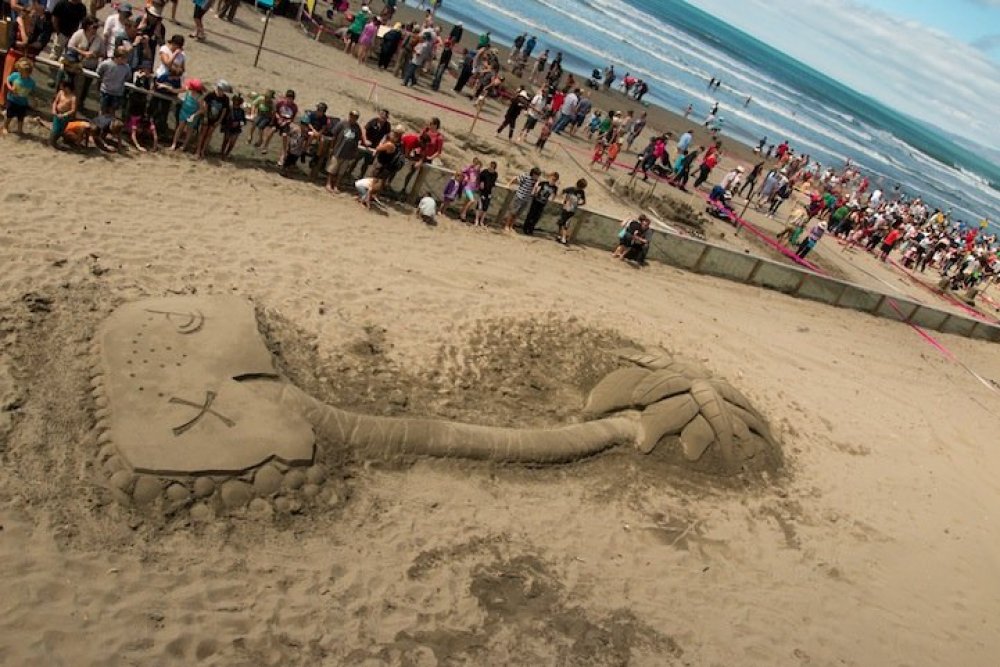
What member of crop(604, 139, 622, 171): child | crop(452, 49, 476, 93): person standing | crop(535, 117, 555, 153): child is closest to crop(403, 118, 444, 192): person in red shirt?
crop(535, 117, 555, 153): child

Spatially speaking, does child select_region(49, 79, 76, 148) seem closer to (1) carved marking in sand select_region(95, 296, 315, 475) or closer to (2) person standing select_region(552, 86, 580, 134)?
(1) carved marking in sand select_region(95, 296, 315, 475)

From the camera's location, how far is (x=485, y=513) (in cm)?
766

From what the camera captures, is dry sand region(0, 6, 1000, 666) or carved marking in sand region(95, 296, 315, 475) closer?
dry sand region(0, 6, 1000, 666)

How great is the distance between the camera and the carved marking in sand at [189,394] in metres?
6.62

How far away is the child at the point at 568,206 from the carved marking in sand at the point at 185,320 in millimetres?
8760

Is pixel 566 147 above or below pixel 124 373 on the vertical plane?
above

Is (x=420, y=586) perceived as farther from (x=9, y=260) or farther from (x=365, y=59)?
(x=365, y=59)

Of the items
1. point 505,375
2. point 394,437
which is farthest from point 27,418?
point 505,375

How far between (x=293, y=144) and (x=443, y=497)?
765 centimetres

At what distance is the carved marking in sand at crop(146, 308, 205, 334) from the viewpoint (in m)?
7.96

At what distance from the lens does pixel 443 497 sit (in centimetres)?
766

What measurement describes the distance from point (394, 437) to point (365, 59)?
1741 cm

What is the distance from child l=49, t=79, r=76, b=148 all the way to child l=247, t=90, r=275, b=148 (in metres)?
2.69

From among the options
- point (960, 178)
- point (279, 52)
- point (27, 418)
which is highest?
point (960, 178)
